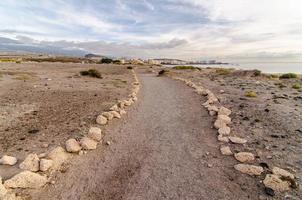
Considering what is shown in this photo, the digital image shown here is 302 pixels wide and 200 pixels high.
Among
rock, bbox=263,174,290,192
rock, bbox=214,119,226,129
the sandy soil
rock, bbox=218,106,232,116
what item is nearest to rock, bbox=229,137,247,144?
rock, bbox=214,119,226,129

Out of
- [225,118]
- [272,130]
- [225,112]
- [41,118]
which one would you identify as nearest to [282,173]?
[272,130]

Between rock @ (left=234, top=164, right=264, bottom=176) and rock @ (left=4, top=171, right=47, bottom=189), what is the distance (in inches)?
187

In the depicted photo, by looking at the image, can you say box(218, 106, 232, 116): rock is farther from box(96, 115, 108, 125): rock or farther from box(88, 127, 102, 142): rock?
box(88, 127, 102, 142): rock

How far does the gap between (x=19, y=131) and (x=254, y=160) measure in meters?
7.96

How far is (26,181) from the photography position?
19.0 feet

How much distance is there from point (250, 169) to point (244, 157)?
752mm

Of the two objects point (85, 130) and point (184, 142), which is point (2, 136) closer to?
point (85, 130)

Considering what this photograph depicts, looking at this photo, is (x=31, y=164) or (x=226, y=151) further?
(x=226, y=151)

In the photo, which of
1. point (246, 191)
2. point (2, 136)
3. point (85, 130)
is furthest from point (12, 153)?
point (246, 191)

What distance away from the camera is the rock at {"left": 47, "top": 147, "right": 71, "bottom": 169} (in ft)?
22.4

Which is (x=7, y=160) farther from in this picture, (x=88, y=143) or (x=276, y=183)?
(x=276, y=183)

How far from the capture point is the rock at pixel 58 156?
681 centimetres

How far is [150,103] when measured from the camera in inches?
609

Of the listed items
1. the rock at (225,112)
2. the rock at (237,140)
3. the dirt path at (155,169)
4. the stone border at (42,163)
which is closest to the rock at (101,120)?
the dirt path at (155,169)
